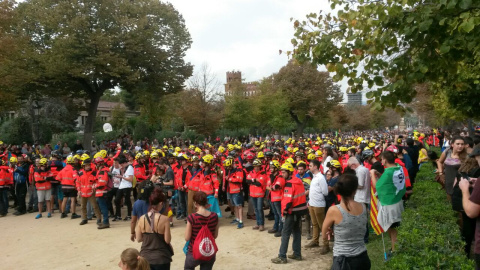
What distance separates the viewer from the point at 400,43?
595 centimetres

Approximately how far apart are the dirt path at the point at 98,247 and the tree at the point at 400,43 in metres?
3.69

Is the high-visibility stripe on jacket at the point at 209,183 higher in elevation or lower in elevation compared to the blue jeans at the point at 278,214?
higher

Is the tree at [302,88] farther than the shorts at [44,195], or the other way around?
the tree at [302,88]

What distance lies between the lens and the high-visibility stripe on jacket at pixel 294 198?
727 cm

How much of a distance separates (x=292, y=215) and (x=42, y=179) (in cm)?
909

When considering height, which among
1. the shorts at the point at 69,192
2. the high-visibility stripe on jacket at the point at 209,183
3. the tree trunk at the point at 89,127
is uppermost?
the tree trunk at the point at 89,127

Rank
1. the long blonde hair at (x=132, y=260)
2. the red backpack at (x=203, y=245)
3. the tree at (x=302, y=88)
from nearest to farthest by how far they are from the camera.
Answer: the long blonde hair at (x=132, y=260) → the red backpack at (x=203, y=245) → the tree at (x=302, y=88)

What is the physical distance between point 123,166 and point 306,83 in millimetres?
40965

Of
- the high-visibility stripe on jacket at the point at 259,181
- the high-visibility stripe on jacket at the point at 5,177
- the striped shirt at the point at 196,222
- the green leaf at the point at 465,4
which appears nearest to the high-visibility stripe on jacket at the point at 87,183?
the high-visibility stripe on jacket at the point at 5,177

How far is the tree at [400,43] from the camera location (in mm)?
5055

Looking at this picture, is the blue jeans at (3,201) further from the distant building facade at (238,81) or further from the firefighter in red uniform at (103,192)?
the distant building facade at (238,81)

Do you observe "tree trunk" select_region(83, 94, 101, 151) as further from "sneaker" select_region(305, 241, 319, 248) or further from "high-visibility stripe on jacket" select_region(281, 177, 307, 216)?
"high-visibility stripe on jacket" select_region(281, 177, 307, 216)

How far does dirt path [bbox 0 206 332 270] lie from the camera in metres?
7.62

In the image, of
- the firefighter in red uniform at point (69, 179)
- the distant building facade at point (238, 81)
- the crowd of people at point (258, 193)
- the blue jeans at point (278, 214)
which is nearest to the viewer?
the crowd of people at point (258, 193)
